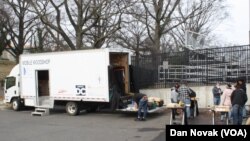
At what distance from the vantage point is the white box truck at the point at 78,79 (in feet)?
69.7

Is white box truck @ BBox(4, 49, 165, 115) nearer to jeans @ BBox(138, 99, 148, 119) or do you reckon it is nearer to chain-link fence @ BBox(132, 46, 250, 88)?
jeans @ BBox(138, 99, 148, 119)

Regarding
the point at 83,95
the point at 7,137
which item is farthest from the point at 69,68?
the point at 7,137

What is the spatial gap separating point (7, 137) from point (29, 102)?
908cm

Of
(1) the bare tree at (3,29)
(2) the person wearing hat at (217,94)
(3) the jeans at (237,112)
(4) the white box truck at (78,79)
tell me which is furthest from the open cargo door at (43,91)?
(1) the bare tree at (3,29)

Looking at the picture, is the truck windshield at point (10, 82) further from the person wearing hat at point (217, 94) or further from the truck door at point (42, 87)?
the person wearing hat at point (217, 94)

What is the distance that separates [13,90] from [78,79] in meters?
6.30

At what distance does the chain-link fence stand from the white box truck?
2853mm

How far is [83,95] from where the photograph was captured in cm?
2202

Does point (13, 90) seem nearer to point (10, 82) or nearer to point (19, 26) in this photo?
point (10, 82)

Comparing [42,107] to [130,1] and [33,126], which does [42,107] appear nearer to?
[33,126]

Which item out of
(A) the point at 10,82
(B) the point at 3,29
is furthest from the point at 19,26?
(A) the point at 10,82

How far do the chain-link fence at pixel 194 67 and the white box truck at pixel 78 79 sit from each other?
9.36 ft

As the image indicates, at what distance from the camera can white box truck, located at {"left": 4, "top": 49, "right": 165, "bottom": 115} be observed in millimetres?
21250

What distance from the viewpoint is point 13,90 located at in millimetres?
26688
